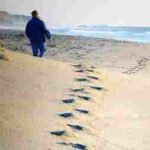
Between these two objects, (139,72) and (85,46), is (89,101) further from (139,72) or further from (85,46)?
(85,46)

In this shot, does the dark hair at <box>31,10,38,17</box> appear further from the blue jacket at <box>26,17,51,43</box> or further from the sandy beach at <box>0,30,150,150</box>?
the sandy beach at <box>0,30,150,150</box>

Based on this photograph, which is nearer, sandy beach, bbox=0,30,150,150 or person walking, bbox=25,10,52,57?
sandy beach, bbox=0,30,150,150

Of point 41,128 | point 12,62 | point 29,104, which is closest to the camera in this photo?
point 41,128

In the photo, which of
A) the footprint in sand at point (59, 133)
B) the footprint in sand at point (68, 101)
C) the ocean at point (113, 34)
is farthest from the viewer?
the ocean at point (113, 34)

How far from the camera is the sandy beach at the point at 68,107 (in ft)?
15.6

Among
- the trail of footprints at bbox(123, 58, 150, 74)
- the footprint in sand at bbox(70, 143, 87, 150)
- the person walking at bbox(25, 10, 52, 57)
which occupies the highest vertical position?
the person walking at bbox(25, 10, 52, 57)

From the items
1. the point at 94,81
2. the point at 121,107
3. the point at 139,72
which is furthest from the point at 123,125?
the point at 139,72

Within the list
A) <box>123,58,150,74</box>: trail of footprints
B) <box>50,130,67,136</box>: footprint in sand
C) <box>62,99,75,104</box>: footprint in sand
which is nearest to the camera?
<box>50,130,67,136</box>: footprint in sand

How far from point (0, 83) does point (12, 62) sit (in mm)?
1523

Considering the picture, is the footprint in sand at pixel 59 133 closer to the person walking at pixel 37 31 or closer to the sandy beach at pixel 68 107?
the sandy beach at pixel 68 107

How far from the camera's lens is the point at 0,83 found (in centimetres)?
632

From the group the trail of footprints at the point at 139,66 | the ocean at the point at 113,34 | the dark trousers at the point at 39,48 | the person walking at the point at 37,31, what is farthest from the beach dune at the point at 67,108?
the ocean at the point at 113,34

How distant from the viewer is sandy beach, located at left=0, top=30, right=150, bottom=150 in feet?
15.6

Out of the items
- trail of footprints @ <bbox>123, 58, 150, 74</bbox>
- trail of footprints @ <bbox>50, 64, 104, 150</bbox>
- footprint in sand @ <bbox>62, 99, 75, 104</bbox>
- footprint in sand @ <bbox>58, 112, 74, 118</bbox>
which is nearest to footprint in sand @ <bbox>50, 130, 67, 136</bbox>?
trail of footprints @ <bbox>50, 64, 104, 150</bbox>
